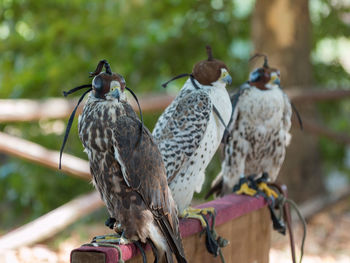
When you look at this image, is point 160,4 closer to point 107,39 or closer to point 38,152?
point 107,39

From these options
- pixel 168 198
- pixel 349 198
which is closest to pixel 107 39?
pixel 349 198

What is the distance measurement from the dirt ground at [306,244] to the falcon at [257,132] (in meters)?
1.65

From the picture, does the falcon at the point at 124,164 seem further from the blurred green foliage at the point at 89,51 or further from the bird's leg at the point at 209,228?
the blurred green foliage at the point at 89,51

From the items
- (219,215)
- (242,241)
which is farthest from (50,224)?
(219,215)

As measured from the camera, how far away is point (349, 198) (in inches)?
203

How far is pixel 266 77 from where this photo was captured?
2.04 meters

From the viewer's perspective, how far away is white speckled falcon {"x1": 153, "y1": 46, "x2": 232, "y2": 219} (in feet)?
5.44

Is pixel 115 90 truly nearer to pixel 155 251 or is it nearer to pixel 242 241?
pixel 155 251

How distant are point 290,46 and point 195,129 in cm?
316

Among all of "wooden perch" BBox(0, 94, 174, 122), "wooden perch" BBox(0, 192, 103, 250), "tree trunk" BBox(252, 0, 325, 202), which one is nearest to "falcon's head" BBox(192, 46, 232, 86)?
"wooden perch" BBox(0, 94, 174, 122)

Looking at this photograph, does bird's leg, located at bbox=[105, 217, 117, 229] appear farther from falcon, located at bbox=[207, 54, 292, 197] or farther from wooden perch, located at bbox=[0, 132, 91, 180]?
wooden perch, located at bbox=[0, 132, 91, 180]

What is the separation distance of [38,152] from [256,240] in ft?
5.63

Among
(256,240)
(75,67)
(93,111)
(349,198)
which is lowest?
(349,198)

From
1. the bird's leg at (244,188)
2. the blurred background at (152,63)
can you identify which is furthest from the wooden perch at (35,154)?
the bird's leg at (244,188)
